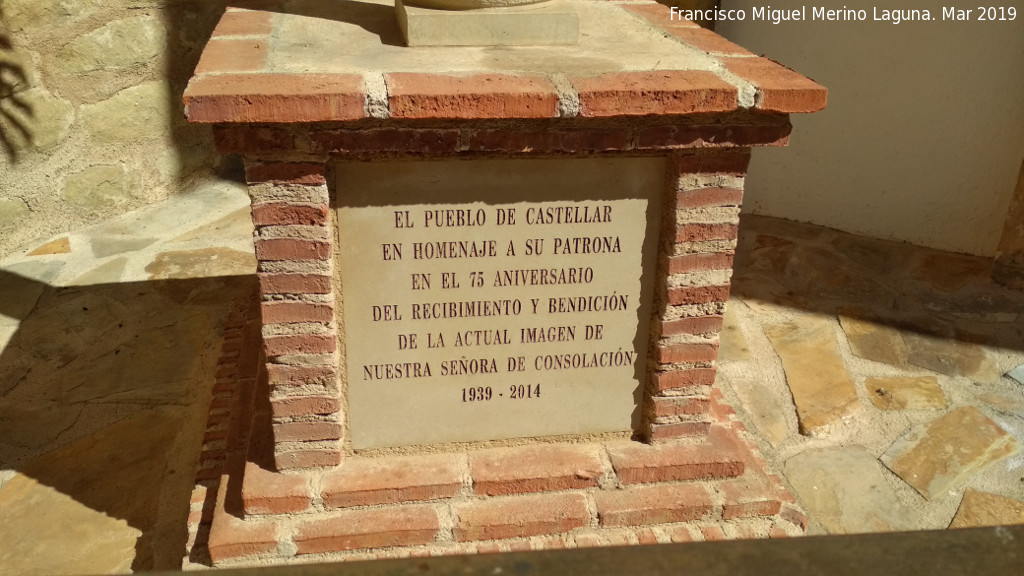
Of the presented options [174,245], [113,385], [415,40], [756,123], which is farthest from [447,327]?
[174,245]

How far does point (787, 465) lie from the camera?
3.18 metres

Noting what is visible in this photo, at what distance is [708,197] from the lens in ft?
7.91

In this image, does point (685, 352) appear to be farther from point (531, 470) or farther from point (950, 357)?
point (950, 357)

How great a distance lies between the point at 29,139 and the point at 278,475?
271 centimetres

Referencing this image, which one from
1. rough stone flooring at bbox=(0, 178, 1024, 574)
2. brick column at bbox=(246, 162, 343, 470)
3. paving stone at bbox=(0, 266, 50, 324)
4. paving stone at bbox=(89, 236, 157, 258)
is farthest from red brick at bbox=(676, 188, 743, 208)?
paving stone at bbox=(89, 236, 157, 258)

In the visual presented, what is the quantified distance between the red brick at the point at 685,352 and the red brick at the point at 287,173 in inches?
43.7

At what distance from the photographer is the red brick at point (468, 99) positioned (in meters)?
2.09

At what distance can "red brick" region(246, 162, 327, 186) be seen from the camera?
86.4 inches

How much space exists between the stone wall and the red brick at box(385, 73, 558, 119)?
9.61 ft

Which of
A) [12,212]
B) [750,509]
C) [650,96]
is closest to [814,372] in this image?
[750,509]

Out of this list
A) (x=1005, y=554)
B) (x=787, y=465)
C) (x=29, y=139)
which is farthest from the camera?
(x=29, y=139)

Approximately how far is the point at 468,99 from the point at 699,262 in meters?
0.84

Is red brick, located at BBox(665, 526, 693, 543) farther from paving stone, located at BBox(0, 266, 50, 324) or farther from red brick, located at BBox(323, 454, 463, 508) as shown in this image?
paving stone, located at BBox(0, 266, 50, 324)

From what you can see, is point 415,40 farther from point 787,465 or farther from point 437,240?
point 787,465
